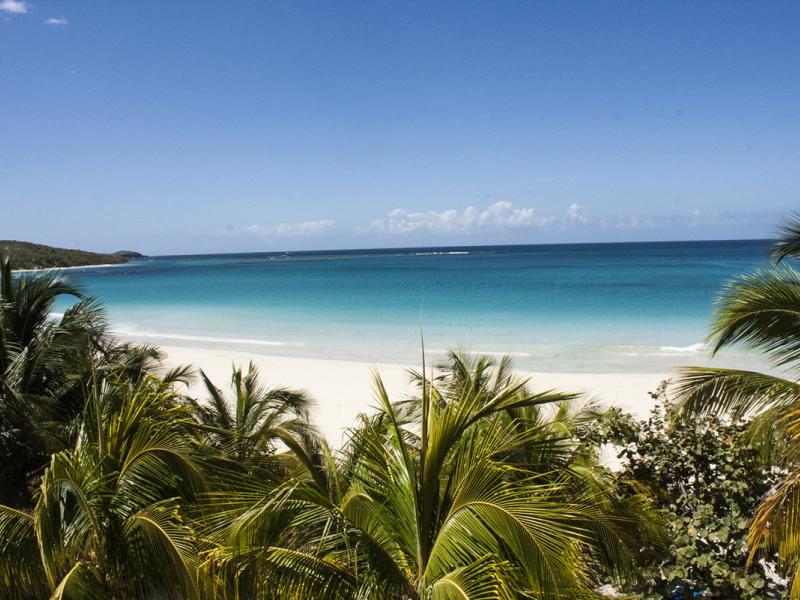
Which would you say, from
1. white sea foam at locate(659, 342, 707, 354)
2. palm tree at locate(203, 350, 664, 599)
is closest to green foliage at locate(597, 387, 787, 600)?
palm tree at locate(203, 350, 664, 599)

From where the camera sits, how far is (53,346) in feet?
21.7

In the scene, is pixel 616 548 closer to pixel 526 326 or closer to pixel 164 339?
pixel 526 326

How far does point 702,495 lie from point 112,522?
16.2 ft

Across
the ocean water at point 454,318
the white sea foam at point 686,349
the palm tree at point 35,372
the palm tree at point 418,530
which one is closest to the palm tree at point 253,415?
the palm tree at point 35,372

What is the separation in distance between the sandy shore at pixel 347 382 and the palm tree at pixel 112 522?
8166 millimetres

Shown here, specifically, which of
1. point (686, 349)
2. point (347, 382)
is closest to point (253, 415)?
point (347, 382)

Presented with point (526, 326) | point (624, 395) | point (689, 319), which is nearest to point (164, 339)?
point (526, 326)

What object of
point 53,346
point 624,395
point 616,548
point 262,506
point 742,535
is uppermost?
point 53,346

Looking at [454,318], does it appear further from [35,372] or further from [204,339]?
[35,372]

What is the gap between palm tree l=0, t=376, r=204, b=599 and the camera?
11.6 feet

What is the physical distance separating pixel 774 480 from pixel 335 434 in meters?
9.04

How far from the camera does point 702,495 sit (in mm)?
5117

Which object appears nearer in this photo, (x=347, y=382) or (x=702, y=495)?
(x=702, y=495)

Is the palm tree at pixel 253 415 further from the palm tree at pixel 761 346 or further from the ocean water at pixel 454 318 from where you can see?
the palm tree at pixel 761 346
